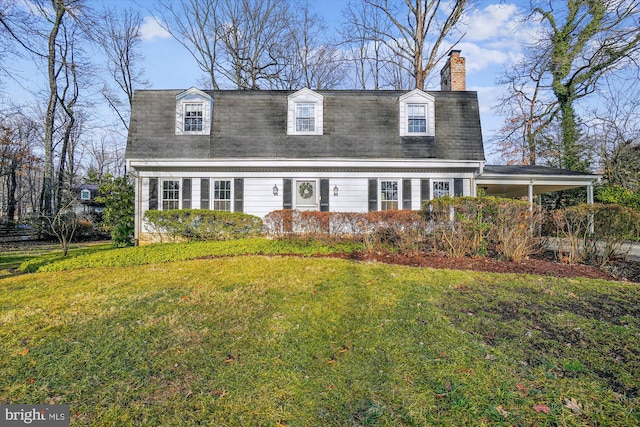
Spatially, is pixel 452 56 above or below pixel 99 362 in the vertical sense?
above

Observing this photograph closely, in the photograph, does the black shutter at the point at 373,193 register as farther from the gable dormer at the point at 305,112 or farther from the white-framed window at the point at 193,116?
the white-framed window at the point at 193,116

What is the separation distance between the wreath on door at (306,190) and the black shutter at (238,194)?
220 cm

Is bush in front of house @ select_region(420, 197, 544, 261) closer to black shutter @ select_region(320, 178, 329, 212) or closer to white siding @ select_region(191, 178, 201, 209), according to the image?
black shutter @ select_region(320, 178, 329, 212)

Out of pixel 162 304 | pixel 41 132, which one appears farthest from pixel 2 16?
pixel 41 132

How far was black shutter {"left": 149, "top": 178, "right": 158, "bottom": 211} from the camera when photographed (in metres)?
11.7

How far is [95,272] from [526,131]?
27452mm

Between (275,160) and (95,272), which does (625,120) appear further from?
(95,272)

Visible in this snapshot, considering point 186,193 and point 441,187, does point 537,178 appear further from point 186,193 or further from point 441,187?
point 186,193

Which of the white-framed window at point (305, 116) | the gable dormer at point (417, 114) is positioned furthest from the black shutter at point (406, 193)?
the white-framed window at point (305, 116)

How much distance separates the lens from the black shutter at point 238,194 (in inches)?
A: 466

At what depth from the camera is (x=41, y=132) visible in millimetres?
24859

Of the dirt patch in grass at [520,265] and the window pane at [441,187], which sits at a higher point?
the window pane at [441,187]

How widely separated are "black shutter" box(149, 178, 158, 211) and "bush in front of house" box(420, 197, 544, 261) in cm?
974

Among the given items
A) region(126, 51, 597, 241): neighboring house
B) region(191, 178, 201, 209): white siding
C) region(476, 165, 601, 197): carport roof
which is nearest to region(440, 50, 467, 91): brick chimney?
region(126, 51, 597, 241): neighboring house
